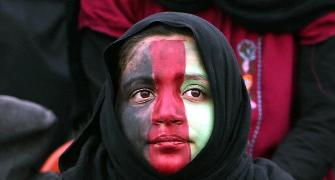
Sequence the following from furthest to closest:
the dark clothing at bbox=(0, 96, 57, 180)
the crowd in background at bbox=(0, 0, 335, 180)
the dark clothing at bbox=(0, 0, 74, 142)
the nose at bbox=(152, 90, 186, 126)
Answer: the dark clothing at bbox=(0, 0, 74, 142) < the crowd in background at bbox=(0, 0, 335, 180) < the nose at bbox=(152, 90, 186, 126) < the dark clothing at bbox=(0, 96, 57, 180)

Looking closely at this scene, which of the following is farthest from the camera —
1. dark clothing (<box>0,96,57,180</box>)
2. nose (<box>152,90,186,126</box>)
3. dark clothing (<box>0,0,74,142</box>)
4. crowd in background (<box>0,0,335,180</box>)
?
dark clothing (<box>0,0,74,142</box>)

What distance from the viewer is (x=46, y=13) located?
290 centimetres

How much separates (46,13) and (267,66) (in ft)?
2.45

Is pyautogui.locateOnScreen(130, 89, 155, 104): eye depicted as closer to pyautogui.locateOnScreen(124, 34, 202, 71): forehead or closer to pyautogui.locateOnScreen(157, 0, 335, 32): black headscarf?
pyautogui.locateOnScreen(124, 34, 202, 71): forehead

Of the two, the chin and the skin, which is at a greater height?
the skin

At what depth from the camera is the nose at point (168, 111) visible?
1914 millimetres

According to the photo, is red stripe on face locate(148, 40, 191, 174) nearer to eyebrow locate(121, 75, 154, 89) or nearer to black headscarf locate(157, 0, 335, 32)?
eyebrow locate(121, 75, 154, 89)

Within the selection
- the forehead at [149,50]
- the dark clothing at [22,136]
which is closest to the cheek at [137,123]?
the forehead at [149,50]

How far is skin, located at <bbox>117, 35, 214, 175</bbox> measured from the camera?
1.92 m

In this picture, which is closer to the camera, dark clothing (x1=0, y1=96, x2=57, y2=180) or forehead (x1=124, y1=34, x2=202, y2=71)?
dark clothing (x1=0, y1=96, x2=57, y2=180)

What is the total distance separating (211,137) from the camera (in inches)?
76.1

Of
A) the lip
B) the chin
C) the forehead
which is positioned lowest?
the chin

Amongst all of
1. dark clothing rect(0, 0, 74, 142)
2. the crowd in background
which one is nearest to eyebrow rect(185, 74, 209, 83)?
the crowd in background

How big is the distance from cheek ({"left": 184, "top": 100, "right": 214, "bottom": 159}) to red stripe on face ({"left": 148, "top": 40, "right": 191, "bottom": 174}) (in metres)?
0.01
